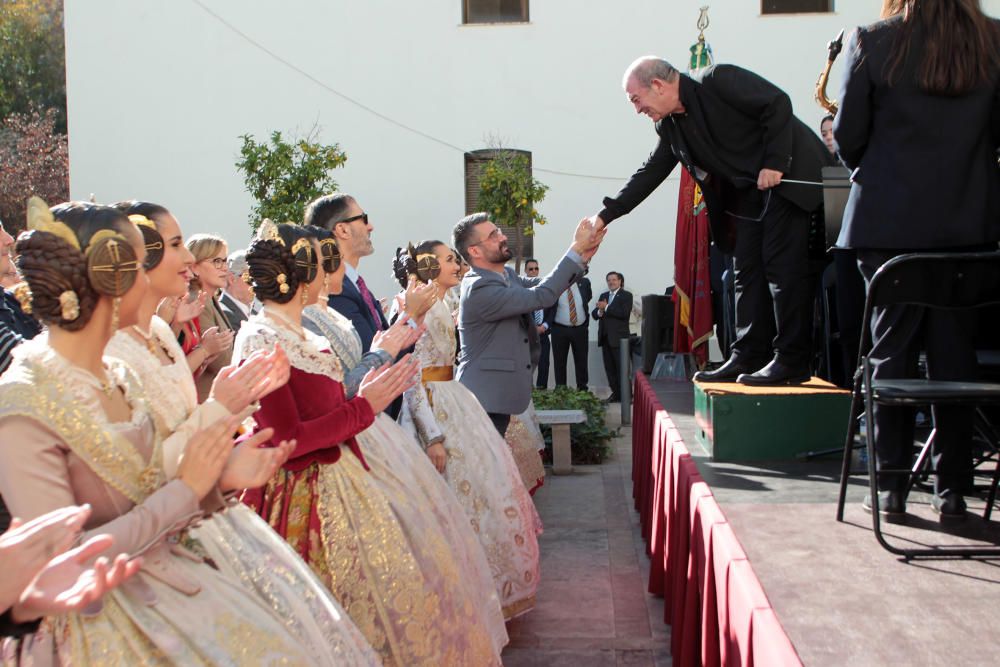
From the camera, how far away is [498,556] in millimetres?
4262

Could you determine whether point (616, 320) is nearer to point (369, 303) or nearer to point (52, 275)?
point (369, 303)

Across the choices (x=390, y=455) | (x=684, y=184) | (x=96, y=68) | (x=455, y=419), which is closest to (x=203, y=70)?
(x=96, y=68)

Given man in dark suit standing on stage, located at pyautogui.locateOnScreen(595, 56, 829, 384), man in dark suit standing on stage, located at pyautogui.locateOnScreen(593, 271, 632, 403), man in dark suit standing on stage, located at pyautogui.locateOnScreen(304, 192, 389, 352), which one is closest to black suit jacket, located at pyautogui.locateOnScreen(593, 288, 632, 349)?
man in dark suit standing on stage, located at pyautogui.locateOnScreen(593, 271, 632, 403)

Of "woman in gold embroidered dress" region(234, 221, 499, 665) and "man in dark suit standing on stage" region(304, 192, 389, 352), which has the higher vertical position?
"man in dark suit standing on stage" region(304, 192, 389, 352)

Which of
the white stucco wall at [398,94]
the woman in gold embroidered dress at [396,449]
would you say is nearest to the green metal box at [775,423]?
the woman in gold embroidered dress at [396,449]

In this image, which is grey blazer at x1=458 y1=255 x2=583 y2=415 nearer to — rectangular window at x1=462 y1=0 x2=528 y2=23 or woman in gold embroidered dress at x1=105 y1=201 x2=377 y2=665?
woman in gold embroidered dress at x1=105 y1=201 x2=377 y2=665

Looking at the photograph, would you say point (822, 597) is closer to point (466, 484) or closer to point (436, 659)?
point (436, 659)

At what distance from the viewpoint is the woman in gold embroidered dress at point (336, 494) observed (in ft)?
8.96

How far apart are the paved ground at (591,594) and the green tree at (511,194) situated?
5.84m

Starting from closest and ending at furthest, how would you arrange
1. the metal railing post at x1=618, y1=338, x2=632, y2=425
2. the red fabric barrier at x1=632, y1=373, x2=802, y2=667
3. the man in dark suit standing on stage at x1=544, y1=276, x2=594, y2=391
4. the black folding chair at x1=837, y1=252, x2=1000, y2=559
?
the red fabric barrier at x1=632, y1=373, x2=802, y2=667 < the black folding chair at x1=837, y1=252, x2=1000, y2=559 < the metal railing post at x1=618, y1=338, x2=632, y2=425 < the man in dark suit standing on stage at x1=544, y1=276, x2=594, y2=391

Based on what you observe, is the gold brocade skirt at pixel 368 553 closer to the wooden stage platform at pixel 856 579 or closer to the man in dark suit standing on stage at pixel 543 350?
the wooden stage platform at pixel 856 579

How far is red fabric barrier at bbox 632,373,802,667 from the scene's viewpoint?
1.93m

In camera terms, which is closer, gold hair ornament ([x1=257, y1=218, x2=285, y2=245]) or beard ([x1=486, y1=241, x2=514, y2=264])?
gold hair ornament ([x1=257, y1=218, x2=285, y2=245])

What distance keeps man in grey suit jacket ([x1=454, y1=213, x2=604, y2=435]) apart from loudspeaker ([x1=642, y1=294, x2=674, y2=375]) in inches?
109
